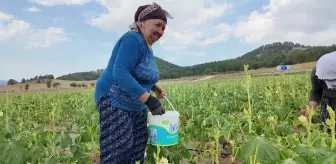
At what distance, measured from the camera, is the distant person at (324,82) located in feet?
12.8

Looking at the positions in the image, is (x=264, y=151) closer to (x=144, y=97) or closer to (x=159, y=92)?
(x=144, y=97)

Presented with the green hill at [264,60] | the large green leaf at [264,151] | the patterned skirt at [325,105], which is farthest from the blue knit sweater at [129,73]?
the green hill at [264,60]

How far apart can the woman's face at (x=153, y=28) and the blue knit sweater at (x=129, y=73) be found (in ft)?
0.20

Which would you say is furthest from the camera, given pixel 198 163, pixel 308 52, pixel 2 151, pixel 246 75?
pixel 308 52

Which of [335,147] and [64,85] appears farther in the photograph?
[64,85]

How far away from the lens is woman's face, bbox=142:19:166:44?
110 inches

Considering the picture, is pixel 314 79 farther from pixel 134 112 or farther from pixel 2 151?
pixel 2 151

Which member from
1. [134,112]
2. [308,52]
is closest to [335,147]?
[134,112]

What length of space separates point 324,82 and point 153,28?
2.48m

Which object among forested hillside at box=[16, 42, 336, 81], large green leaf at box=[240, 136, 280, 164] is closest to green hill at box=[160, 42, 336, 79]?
forested hillside at box=[16, 42, 336, 81]

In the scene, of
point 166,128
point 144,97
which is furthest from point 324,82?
point 144,97

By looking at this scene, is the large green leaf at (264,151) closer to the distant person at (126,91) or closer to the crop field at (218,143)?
the crop field at (218,143)

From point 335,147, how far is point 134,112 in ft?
5.14

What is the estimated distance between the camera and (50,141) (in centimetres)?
324
